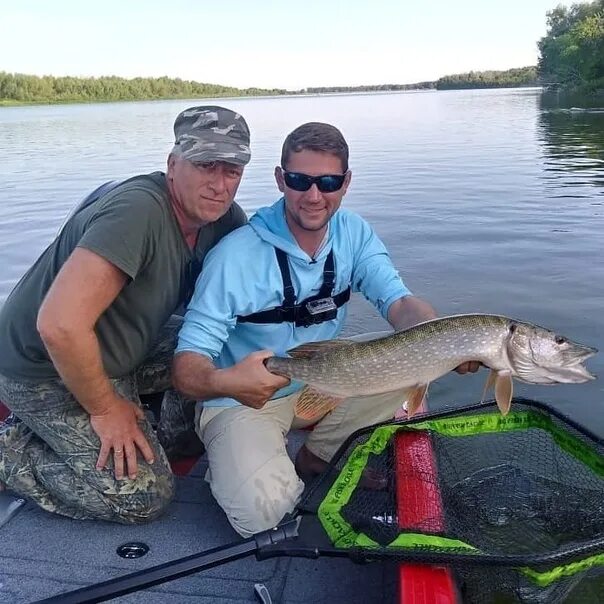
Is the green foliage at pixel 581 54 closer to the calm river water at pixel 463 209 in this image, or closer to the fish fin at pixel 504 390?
the calm river water at pixel 463 209

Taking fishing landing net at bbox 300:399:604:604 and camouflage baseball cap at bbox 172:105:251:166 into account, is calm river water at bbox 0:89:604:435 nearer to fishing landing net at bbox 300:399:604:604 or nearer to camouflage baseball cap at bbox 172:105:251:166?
fishing landing net at bbox 300:399:604:604

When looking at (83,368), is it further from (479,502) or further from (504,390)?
(479,502)

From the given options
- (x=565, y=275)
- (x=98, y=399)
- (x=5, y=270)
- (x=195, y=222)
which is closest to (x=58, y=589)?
(x=98, y=399)

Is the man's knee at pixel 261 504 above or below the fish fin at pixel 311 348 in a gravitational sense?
below

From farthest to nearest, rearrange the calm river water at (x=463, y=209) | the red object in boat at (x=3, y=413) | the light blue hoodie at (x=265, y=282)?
1. the calm river water at (x=463, y=209)
2. the red object in boat at (x=3, y=413)
3. the light blue hoodie at (x=265, y=282)

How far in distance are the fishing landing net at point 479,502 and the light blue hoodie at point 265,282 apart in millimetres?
651

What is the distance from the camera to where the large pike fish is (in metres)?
3.06

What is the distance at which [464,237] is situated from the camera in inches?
437

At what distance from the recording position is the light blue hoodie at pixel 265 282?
10.6ft

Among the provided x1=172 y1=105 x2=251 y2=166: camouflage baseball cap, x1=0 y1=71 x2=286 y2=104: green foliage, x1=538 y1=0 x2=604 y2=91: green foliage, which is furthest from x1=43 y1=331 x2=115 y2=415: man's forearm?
x1=0 y1=71 x2=286 y2=104: green foliage

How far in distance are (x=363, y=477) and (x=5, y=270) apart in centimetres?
889

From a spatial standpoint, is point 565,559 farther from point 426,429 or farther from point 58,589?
point 58,589

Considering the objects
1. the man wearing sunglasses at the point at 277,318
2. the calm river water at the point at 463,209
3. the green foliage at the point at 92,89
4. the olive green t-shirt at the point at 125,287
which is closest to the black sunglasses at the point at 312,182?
the man wearing sunglasses at the point at 277,318

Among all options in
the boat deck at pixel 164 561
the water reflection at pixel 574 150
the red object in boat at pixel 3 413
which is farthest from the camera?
the water reflection at pixel 574 150
